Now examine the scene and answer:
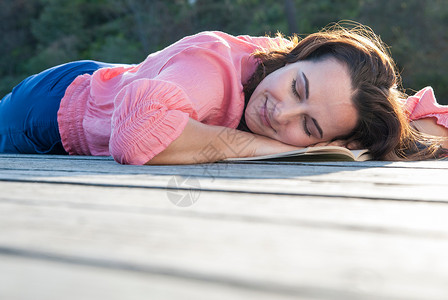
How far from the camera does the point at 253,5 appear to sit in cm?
1535

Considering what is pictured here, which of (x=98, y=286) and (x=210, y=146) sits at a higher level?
(x=98, y=286)

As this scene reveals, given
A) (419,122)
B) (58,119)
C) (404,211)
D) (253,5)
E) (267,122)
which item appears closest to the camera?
(404,211)

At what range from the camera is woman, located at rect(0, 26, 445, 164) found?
1.88 metres

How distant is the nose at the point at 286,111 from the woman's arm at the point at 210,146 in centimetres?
12

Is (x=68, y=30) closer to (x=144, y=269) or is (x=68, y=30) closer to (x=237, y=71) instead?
(x=237, y=71)

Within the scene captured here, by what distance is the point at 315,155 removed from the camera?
2.17m

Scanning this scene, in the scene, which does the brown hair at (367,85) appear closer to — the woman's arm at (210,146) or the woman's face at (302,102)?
the woman's face at (302,102)

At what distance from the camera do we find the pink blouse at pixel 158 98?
72.7 inches

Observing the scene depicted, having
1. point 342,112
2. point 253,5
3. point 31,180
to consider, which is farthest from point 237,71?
point 253,5

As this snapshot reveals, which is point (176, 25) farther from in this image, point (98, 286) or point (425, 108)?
point (98, 286)

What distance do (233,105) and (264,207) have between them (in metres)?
1.30

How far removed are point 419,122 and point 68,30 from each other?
1563 centimetres

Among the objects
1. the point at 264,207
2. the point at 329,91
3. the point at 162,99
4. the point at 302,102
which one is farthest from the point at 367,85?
the point at 264,207

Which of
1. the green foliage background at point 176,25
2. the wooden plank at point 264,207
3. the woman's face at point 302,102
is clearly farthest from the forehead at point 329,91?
the green foliage background at point 176,25
